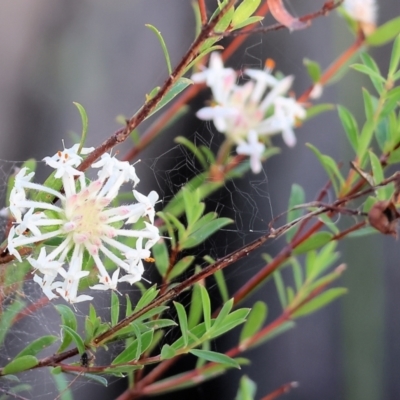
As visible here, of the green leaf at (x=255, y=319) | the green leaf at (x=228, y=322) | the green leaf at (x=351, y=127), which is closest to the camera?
the green leaf at (x=228, y=322)

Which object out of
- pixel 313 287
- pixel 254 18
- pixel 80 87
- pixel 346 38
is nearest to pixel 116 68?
pixel 80 87

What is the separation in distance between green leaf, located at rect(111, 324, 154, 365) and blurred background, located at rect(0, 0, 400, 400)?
0.68m

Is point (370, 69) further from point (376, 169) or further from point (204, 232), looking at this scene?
point (204, 232)

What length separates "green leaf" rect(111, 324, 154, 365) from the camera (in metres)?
0.35

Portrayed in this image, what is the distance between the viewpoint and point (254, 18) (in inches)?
14.3

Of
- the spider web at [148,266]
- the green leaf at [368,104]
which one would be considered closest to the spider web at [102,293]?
the spider web at [148,266]

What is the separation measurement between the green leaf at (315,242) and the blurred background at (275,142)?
1.81 ft

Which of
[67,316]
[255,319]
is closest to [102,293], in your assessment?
[255,319]

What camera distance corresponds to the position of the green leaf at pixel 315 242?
0.49 metres

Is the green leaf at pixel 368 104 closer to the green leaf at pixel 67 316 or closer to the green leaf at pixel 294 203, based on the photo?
the green leaf at pixel 294 203

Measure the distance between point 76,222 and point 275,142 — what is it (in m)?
0.79

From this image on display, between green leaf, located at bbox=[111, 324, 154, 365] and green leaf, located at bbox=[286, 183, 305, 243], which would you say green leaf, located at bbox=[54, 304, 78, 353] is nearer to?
green leaf, located at bbox=[111, 324, 154, 365]

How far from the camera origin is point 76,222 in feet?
1.14

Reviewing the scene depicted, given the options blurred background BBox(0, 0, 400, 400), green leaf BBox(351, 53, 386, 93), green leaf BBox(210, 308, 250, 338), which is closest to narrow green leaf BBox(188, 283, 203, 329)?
green leaf BBox(210, 308, 250, 338)
